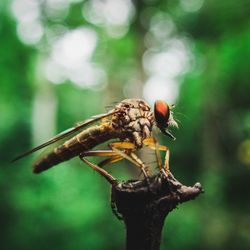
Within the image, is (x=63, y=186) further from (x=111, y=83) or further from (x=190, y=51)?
(x=111, y=83)

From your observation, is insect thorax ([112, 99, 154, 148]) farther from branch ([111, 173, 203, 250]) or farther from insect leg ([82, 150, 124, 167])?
branch ([111, 173, 203, 250])

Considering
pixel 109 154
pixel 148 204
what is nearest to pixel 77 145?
pixel 109 154

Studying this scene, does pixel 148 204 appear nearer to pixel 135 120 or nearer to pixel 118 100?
pixel 135 120

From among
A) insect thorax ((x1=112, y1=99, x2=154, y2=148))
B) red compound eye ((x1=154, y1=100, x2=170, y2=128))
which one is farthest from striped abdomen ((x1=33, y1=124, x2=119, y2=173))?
red compound eye ((x1=154, y1=100, x2=170, y2=128))

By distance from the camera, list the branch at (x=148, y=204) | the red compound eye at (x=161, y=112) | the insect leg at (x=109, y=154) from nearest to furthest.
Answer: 1. the branch at (x=148, y=204)
2. the red compound eye at (x=161, y=112)
3. the insect leg at (x=109, y=154)

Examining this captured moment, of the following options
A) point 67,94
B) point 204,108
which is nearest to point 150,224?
point 204,108

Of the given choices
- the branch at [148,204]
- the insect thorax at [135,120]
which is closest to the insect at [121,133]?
the insect thorax at [135,120]

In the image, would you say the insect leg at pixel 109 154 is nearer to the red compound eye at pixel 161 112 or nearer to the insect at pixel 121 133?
the insect at pixel 121 133
